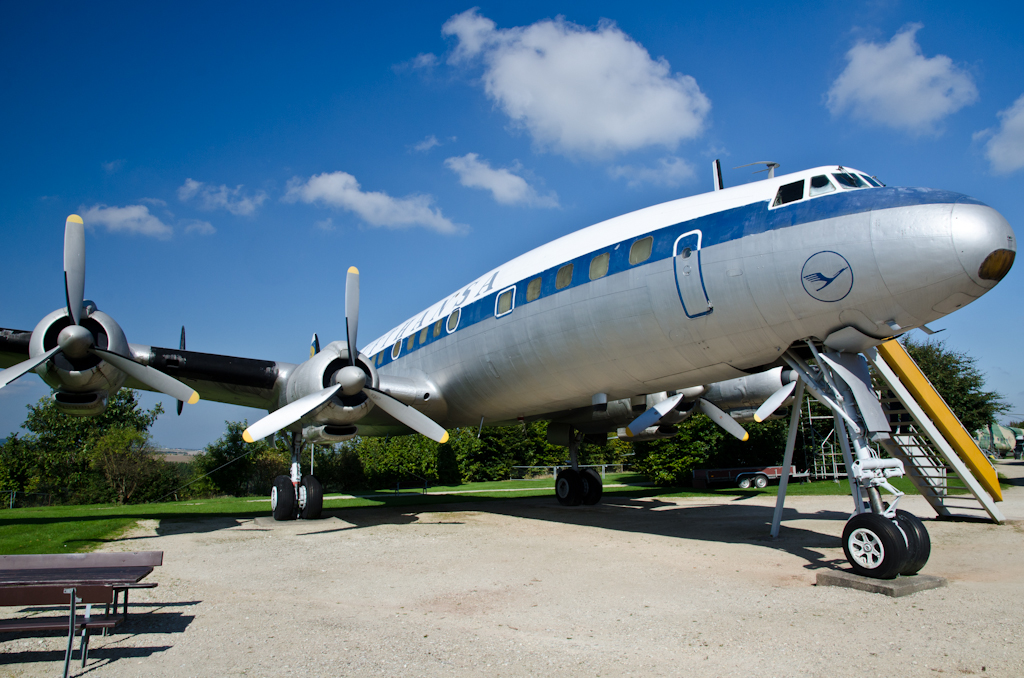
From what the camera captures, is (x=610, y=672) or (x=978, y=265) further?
(x=978, y=265)

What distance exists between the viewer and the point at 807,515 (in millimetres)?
12914

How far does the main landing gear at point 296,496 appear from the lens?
41.8ft

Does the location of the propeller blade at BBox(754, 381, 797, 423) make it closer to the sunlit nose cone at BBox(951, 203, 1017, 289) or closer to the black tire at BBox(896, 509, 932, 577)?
the black tire at BBox(896, 509, 932, 577)

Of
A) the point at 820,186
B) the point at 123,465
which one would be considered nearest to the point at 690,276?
the point at 820,186

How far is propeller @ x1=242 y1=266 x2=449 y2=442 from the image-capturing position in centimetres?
1014

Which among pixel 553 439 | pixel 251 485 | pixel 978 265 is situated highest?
pixel 978 265

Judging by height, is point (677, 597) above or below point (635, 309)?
below

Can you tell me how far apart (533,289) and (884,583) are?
6501mm

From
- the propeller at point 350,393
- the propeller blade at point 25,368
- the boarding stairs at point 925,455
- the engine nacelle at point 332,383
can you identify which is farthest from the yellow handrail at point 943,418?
the propeller blade at point 25,368

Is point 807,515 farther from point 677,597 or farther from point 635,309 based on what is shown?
point 677,597

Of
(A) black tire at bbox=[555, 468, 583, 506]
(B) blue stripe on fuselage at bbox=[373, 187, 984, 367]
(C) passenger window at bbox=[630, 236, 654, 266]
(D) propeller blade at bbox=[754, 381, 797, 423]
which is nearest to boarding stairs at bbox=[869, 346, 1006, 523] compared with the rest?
(D) propeller blade at bbox=[754, 381, 797, 423]

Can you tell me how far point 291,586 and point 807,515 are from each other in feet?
35.1

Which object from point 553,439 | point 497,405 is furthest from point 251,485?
point 497,405

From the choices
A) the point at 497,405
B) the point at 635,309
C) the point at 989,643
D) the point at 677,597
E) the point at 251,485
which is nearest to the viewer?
the point at 989,643
